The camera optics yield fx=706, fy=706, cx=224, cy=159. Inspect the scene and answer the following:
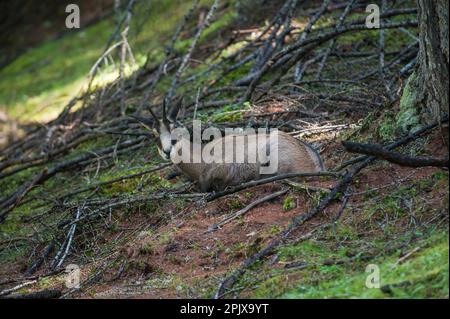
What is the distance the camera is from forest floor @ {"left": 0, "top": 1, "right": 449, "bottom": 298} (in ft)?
15.5

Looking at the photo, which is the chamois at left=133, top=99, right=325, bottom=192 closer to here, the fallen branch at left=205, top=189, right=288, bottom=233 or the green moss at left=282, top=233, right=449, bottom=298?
the fallen branch at left=205, top=189, right=288, bottom=233

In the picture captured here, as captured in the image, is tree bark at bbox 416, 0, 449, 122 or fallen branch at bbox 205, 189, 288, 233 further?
fallen branch at bbox 205, 189, 288, 233

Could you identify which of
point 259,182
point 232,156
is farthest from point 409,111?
point 232,156

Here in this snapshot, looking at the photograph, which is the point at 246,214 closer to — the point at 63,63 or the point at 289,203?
the point at 289,203

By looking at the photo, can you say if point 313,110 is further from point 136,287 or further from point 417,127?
point 136,287

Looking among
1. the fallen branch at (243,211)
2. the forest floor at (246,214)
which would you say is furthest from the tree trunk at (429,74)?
the fallen branch at (243,211)

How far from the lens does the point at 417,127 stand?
18.7 ft

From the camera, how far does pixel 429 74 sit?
17.8 feet

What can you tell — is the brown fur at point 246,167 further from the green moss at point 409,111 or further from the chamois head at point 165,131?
the green moss at point 409,111

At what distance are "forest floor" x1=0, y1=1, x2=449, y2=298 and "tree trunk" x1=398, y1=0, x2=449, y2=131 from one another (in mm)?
178

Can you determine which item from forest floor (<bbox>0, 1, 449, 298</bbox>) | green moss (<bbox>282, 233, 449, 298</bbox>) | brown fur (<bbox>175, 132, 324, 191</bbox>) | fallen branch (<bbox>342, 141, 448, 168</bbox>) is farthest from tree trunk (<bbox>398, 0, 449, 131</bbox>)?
green moss (<bbox>282, 233, 449, 298</bbox>)

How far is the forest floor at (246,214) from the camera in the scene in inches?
186
